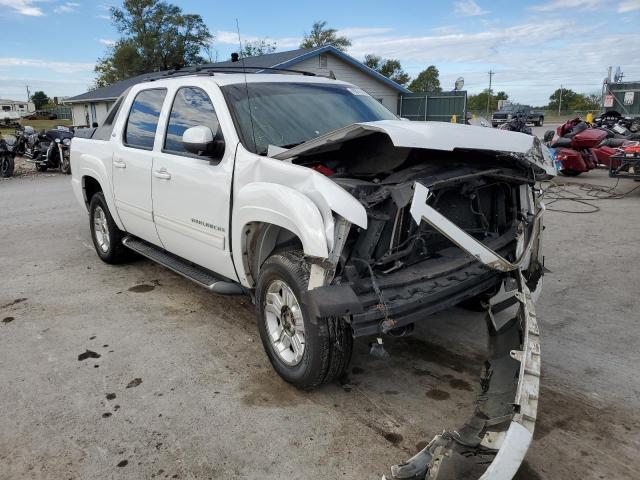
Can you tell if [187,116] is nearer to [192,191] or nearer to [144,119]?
[192,191]

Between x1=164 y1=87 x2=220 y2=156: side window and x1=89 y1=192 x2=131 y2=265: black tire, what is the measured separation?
1.76 metres

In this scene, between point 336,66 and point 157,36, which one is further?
point 157,36

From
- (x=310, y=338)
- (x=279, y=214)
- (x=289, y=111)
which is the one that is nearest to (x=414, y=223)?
(x=279, y=214)

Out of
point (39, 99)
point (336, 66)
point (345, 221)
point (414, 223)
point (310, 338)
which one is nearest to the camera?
point (345, 221)

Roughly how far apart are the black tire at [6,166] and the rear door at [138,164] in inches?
492

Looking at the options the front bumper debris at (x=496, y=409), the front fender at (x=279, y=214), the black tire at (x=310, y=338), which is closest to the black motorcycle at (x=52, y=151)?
the front fender at (x=279, y=214)

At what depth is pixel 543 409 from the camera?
3131 millimetres

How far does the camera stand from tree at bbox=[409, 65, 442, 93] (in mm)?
56125

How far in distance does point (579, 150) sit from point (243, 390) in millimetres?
11092

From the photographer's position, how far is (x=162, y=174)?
439cm

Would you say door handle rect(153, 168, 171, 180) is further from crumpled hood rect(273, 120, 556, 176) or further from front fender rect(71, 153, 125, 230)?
crumpled hood rect(273, 120, 556, 176)

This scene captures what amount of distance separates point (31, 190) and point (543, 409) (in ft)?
41.8

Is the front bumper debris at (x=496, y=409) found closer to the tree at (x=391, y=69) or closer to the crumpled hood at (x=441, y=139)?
the crumpled hood at (x=441, y=139)

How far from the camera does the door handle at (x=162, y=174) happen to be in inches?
170
